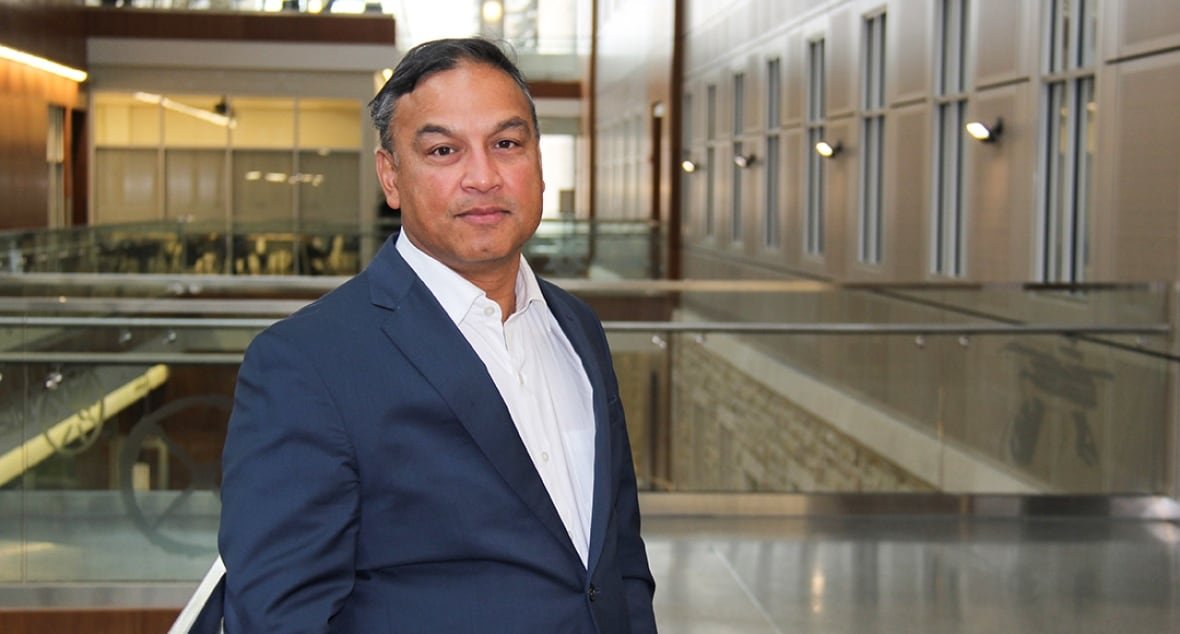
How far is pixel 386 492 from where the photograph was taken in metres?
1.82

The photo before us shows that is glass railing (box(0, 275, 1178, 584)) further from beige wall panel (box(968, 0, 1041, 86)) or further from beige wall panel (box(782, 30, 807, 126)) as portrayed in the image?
beige wall panel (box(782, 30, 807, 126))

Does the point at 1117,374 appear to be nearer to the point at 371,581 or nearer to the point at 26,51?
the point at 371,581

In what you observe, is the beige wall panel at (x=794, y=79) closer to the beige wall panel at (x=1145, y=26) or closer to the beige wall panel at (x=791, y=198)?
the beige wall panel at (x=791, y=198)

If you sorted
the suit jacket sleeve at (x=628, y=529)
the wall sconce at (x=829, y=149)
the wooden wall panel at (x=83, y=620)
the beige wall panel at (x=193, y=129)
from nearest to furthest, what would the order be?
the suit jacket sleeve at (x=628, y=529)
the wooden wall panel at (x=83, y=620)
the wall sconce at (x=829, y=149)
the beige wall panel at (x=193, y=129)

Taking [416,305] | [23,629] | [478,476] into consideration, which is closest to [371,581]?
[478,476]

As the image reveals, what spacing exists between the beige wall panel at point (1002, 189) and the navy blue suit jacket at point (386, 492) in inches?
362

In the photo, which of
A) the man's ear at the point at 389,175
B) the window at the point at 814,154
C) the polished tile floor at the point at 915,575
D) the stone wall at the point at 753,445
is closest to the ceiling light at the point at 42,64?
the window at the point at 814,154

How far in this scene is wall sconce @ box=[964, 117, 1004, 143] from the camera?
11.1 m

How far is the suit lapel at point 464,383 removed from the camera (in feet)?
6.06

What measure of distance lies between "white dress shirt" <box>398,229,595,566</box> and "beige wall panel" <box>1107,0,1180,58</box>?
7.07 m

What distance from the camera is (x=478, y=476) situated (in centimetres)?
185

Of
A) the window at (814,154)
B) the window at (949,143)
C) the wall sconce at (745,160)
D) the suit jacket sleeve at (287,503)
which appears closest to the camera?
the suit jacket sleeve at (287,503)

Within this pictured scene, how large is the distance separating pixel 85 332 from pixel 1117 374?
4.74 metres

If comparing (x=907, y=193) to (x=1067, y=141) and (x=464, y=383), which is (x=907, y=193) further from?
(x=464, y=383)
